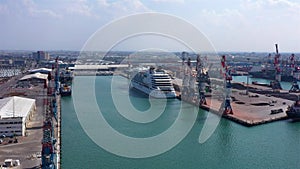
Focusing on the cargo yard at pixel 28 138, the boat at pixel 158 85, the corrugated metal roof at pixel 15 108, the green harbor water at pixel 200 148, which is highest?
the boat at pixel 158 85

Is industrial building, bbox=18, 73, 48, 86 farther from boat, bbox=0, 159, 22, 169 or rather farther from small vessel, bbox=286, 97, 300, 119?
boat, bbox=0, 159, 22, 169

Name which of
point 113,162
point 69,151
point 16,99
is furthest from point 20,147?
point 16,99

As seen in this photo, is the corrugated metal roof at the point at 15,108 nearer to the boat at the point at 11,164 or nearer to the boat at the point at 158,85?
the boat at the point at 11,164

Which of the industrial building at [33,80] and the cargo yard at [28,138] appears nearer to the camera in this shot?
the cargo yard at [28,138]

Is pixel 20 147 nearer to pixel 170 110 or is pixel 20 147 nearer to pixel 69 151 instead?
pixel 69 151

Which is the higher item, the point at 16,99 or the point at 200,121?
the point at 16,99

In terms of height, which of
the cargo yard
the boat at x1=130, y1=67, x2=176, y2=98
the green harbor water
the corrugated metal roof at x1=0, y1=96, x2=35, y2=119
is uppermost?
the boat at x1=130, y1=67, x2=176, y2=98

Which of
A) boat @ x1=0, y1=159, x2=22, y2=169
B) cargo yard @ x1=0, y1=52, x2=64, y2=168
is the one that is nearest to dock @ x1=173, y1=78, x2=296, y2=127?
cargo yard @ x1=0, y1=52, x2=64, y2=168

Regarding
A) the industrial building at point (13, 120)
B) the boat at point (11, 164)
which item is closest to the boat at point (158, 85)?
the industrial building at point (13, 120)
